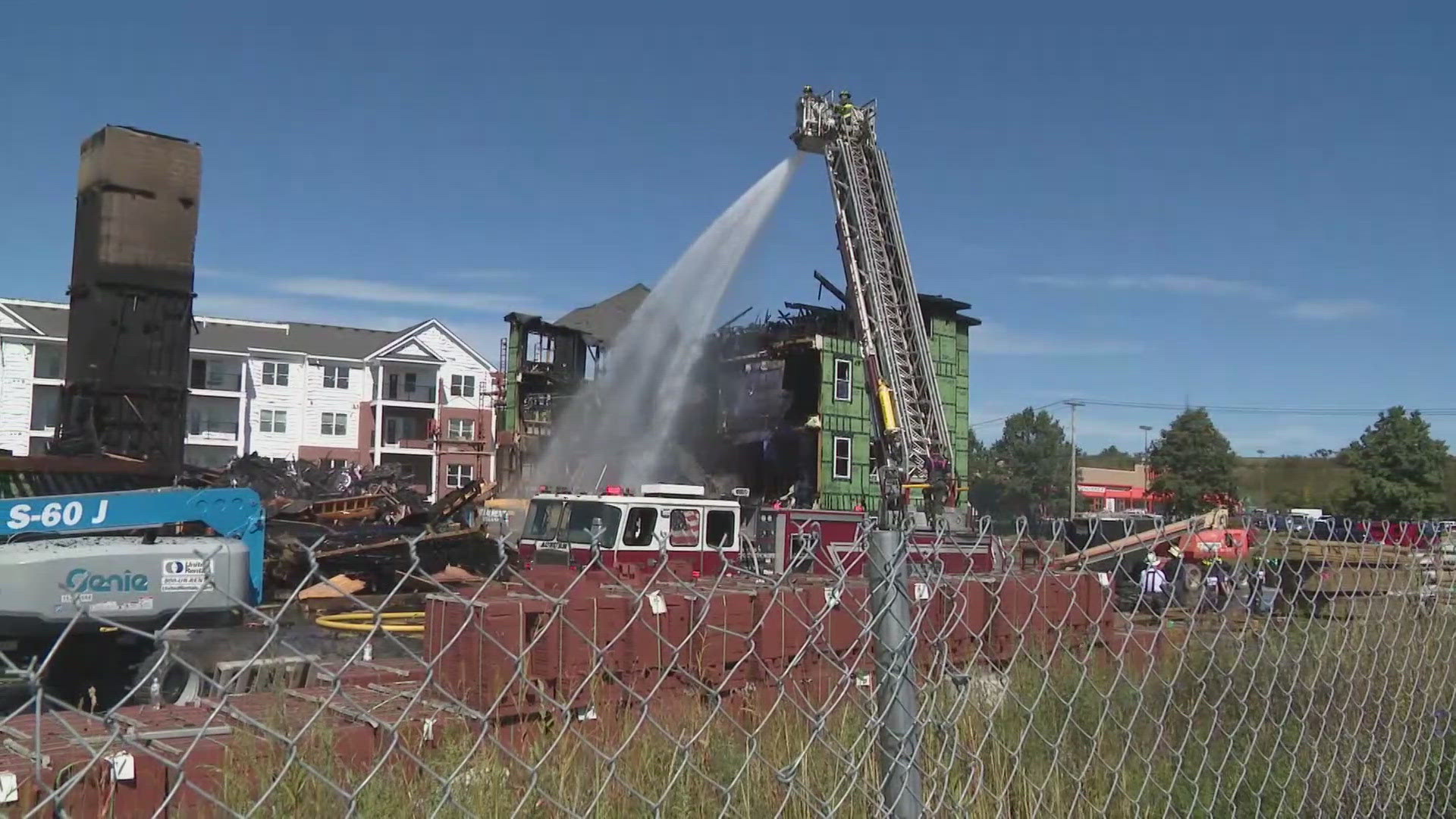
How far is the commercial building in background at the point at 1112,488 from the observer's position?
8075 centimetres

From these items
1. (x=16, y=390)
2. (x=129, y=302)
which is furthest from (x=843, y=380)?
(x=16, y=390)

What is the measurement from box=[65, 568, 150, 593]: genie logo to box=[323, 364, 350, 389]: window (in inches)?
1938

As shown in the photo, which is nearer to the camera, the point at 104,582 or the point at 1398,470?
the point at 104,582

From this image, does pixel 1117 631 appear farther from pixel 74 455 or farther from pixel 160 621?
pixel 74 455

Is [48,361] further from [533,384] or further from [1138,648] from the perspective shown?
[1138,648]

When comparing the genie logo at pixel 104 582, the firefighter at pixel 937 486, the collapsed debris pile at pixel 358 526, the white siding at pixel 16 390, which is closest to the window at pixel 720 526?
the collapsed debris pile at pixel 358 526

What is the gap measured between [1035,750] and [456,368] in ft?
190

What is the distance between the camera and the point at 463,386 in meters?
58.9

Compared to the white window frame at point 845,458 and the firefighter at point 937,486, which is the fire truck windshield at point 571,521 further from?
the white window frame at point 845,458

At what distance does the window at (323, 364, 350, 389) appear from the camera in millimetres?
55719

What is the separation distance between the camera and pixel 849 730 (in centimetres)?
337

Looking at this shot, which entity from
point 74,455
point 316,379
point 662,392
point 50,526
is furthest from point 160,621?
point 316,379

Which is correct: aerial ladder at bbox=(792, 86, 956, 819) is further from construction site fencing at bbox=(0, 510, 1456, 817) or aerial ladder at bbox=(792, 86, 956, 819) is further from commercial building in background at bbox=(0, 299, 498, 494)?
commercial building in background at bbox=(0, 299, 498, 494)

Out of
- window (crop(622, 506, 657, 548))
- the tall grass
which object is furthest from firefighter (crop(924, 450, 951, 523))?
the tall grass
